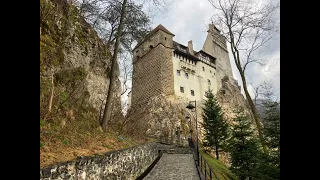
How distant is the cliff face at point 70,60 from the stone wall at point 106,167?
2.58 m

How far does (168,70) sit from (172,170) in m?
32.0

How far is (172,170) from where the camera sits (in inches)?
458

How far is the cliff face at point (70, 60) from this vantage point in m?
9.70

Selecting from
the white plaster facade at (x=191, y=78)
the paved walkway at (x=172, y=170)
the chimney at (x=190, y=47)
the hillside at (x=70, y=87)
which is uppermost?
the chimney at (x=190, y=47)

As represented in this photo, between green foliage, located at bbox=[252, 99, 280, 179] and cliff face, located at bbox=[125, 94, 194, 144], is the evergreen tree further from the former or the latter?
cliff face, located at bbox=[125, 94, 194, 144]

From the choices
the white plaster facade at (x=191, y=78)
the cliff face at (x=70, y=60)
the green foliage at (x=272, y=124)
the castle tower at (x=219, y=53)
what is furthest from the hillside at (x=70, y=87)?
the castle tower at (x=219, y=53)

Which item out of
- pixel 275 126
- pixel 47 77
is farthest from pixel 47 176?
pixel 275 126

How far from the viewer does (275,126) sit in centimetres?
Answer: 1072

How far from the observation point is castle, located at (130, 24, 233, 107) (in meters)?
42.2

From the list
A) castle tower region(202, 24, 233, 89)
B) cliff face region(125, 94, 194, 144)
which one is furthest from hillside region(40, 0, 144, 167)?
castle tower region(202, 24, 233, 89)

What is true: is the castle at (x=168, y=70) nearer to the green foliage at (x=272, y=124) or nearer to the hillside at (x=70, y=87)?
the hillside at (x=70, y=87)

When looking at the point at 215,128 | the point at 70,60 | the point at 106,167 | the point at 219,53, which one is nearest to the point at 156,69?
the point at 215,128

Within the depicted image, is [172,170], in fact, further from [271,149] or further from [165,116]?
[165,116]

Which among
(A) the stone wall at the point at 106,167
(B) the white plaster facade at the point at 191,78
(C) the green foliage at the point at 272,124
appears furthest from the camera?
(B) the white plaster facade at the point at 191,78
